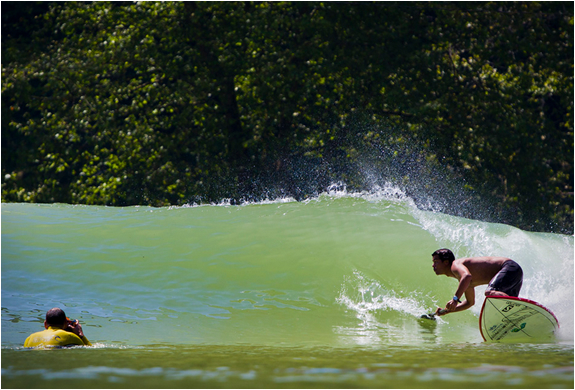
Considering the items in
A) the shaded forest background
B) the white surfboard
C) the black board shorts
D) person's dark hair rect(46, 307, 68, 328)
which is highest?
the shaded forest background

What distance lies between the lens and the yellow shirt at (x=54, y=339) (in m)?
4.79

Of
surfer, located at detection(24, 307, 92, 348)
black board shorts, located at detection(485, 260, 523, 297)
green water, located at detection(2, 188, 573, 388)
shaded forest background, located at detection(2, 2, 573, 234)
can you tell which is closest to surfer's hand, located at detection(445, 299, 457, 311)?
green water, located at detection(2, 188, 573, 388)

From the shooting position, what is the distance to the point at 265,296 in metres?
7.68

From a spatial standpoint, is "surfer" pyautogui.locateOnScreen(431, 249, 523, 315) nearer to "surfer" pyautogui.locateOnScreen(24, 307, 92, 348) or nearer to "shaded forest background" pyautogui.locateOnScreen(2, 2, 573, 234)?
"surfer" pyautogui.locateOnScreen(24, 307, 92, 348)

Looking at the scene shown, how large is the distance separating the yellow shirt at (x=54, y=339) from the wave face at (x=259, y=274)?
28 cm

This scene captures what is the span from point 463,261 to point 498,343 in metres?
1.15

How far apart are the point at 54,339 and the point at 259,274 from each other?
3.85m

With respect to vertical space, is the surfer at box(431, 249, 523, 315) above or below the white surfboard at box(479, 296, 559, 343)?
above

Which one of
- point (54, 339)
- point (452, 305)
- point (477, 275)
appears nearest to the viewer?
point (54, 339)

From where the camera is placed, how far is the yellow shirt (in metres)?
4.79

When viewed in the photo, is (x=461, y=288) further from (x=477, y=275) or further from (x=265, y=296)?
(x=265, y=296)

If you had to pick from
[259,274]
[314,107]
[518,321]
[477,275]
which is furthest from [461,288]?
[314,107]

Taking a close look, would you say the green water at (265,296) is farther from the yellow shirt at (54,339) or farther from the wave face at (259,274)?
the yellow shirt at (54,339)

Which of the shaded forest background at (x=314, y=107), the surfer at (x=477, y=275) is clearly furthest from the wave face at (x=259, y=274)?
the shaded forest background at (x=314, y=107)
